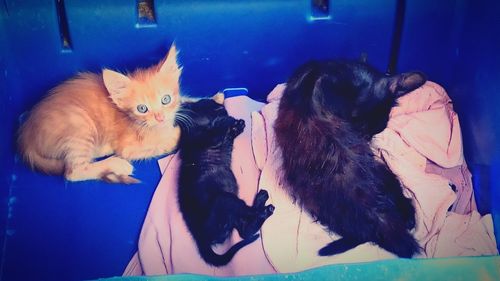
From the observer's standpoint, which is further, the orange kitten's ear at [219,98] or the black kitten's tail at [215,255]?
the orange kitten's ear at [219,98]

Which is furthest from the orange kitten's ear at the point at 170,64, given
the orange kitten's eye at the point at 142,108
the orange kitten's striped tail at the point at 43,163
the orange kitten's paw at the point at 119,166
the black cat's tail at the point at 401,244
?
the black cat's tail at the point at 401,244

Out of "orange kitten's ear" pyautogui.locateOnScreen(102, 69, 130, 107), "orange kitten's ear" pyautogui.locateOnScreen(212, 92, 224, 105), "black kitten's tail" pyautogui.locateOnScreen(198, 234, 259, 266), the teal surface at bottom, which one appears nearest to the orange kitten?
"orange kitten's ear" pyautogui.locateOnScreen(102, 69, 130, 107)

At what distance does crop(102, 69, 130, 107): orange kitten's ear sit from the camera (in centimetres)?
164

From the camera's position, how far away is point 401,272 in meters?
1.33

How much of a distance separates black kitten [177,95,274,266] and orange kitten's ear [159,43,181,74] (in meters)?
0.16

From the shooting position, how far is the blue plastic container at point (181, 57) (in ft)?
5.52

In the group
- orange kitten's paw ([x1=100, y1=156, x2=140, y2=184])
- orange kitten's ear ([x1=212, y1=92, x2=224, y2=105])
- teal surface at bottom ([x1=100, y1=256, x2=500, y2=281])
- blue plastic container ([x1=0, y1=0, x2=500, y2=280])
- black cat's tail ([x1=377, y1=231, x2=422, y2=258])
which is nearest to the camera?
teal surface at bottom ([x1=100, y1=256, x2=500, y2=281])

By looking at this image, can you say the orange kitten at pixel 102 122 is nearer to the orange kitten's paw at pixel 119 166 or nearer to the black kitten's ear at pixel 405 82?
the orange kitten's paw at pixel 119 166

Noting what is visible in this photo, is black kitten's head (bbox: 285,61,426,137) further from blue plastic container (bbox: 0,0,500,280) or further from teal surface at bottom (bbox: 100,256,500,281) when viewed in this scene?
teal surface at bottom (bbox: 100,256,500,281)

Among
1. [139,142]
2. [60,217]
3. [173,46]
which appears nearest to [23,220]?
[60,217]

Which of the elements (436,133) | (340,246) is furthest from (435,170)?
(340,246)

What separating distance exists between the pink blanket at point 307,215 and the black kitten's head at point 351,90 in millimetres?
69

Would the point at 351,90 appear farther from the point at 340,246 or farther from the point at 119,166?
the point at 119,166

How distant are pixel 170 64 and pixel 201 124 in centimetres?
24
